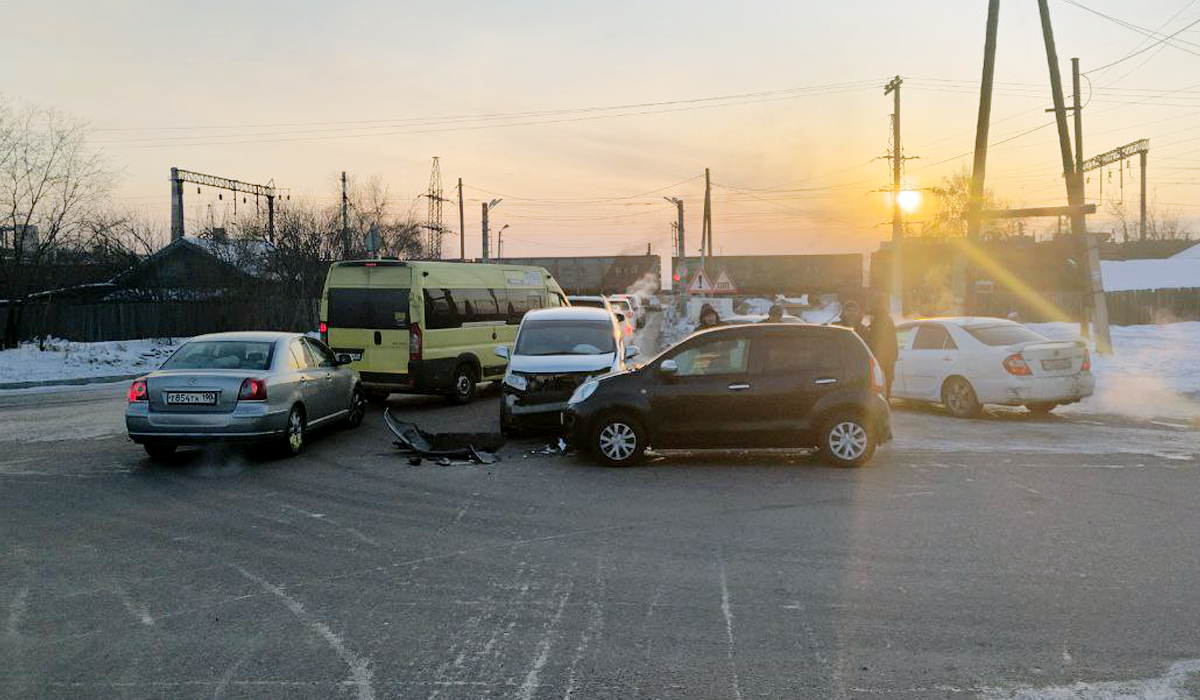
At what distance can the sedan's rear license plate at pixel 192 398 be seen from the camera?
952cm

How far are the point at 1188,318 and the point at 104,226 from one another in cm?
4511

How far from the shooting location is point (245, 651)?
4402 millimetres

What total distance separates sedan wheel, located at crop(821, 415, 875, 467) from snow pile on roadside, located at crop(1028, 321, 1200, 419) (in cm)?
648

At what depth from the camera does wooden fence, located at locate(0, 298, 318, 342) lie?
34.8 meters

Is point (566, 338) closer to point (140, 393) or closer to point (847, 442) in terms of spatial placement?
point (847, 442)

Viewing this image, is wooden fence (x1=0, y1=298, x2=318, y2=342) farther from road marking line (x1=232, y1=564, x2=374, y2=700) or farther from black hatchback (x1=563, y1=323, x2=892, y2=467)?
road marking line (x1=232, y1=564, x2=374, y2=700)

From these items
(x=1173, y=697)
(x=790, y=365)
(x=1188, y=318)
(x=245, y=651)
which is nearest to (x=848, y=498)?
(x=790, y=365)

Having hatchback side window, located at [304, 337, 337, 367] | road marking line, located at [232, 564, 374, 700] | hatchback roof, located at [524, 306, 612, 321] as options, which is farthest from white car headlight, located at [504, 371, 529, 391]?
road marking line, located at [232, 564, 374, 700]

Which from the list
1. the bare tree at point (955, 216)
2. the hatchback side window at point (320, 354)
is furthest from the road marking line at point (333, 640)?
the bare tree at point (955, 216)

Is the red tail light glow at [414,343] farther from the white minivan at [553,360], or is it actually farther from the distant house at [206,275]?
the distant house at [206,275]

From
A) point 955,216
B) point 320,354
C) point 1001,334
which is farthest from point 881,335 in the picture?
Answer: point 955,216

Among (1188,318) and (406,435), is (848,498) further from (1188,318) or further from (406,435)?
(1188,318)

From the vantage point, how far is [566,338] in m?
12.7

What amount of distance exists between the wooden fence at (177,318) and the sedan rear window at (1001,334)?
2903 cm
